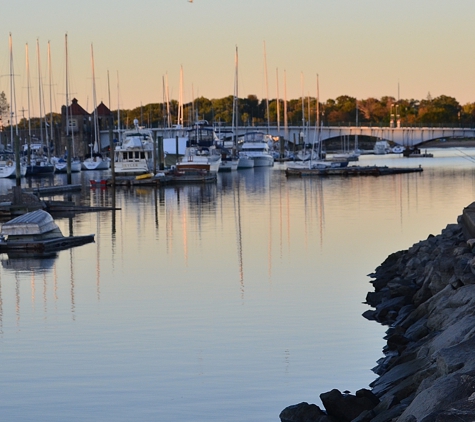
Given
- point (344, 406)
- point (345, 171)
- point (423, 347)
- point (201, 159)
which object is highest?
point (201, 159)

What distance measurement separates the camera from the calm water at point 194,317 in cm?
1430

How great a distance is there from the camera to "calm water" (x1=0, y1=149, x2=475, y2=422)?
1430 centimetres

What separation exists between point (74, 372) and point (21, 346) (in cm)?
248

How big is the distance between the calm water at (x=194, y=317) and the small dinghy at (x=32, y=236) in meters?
0.72

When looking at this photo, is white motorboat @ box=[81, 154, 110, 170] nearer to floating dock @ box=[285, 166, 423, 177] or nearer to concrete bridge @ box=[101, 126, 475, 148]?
concrete bridge @ box=[101, 126, 475, 148]

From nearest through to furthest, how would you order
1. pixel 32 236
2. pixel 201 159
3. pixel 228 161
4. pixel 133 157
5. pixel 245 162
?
pixel 32 236 → pixel 133 157 → pixel 201 159 → pixel 228 161 → pixel 245 162

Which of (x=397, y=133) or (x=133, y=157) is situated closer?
(x=133, y=157)

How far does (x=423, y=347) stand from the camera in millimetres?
13867

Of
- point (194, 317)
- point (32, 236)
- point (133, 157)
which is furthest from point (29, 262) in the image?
point (133, 157)

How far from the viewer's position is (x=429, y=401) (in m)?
9.92

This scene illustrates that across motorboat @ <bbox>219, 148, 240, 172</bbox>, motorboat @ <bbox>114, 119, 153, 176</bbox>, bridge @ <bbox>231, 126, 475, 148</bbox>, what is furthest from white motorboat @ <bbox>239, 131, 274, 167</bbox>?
motorboat @ <bbox>114, 119, 153, 176</bbox>

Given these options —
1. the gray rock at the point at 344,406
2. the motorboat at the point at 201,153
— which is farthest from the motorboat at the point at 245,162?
the gray rock at the point at 344,406

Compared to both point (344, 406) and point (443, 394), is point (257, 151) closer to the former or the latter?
point (344, 406)

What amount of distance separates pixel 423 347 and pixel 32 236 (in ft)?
67.6
